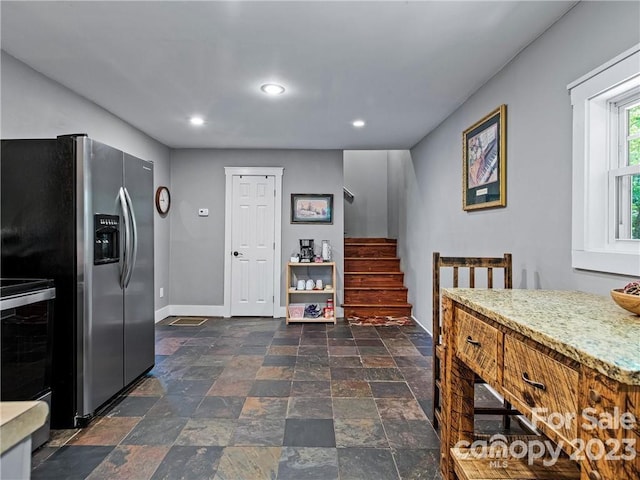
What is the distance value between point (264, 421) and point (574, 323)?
6.12 feet

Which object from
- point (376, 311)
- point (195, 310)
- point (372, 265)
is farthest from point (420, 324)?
point (195, 310)

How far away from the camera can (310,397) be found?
252cm

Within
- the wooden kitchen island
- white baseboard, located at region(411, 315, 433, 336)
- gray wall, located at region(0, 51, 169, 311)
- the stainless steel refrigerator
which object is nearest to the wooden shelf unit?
white baseboard, located at region(411, 315, 433, 336)

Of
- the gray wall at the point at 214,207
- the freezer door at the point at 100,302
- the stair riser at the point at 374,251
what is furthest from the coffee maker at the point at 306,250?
the freezer door at the point at 100,302

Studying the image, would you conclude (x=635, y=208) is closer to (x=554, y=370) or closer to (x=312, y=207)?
(x=554, y=370)

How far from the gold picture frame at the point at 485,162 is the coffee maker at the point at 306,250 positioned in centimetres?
234

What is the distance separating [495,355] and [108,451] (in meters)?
2.06

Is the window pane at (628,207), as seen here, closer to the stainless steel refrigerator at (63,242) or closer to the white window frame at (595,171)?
the white window frame at (595,171)

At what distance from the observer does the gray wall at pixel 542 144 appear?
5.45 ft

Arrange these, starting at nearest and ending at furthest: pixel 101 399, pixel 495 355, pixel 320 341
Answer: pixel 495 355 < pixel 101 399 < pixel 320 341

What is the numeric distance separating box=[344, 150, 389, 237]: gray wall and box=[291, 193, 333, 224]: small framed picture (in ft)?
6.92

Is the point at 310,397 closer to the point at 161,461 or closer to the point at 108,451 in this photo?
the point at 161,461

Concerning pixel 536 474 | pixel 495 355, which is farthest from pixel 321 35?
pixel 536 474

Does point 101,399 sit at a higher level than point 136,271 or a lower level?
lower
